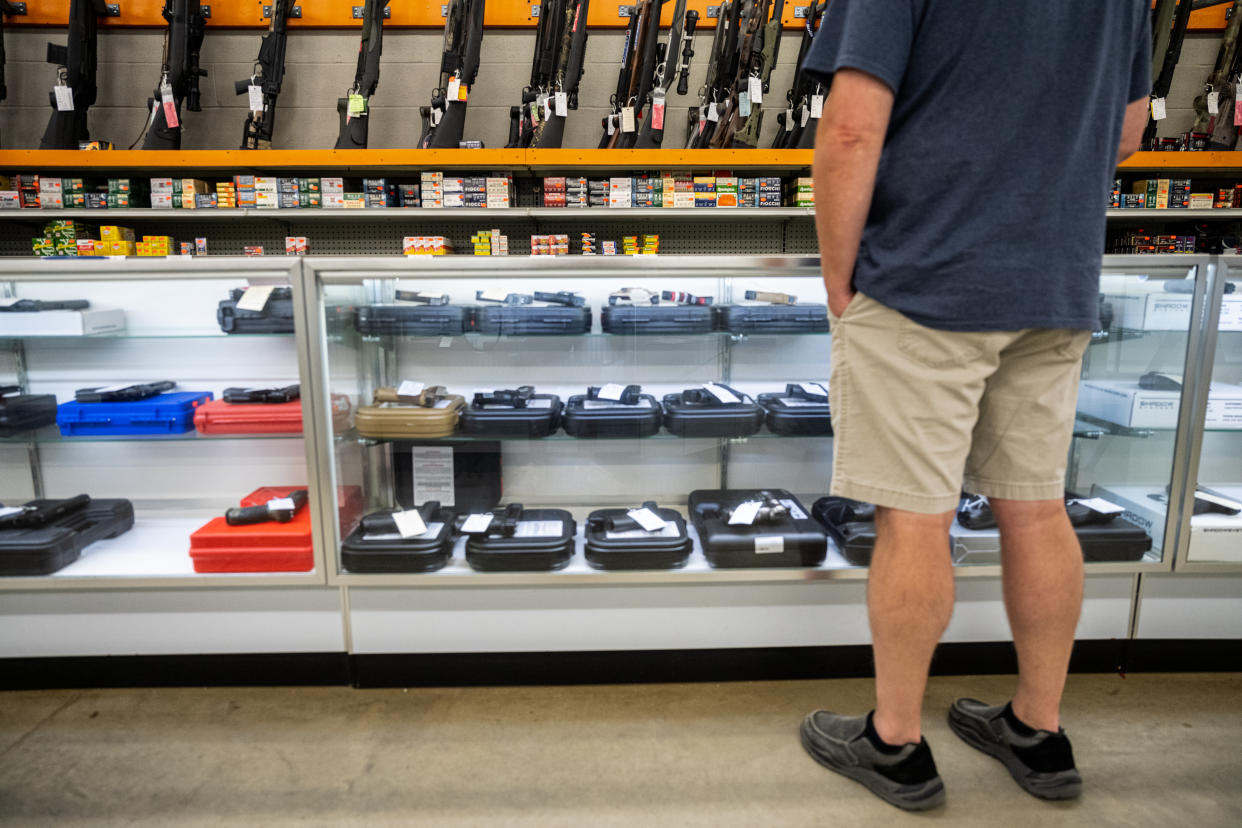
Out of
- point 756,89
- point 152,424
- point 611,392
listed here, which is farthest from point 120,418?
point 756,89

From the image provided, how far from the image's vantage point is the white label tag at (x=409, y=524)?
1.59m

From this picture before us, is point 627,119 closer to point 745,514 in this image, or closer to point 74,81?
point 745,514

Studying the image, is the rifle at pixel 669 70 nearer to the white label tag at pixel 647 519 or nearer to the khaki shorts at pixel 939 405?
the white label tag at pixel 647 519

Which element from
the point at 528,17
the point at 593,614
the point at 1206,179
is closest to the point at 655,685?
the point at 593,614

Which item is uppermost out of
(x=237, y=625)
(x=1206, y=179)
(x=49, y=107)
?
(x=49, y=107)

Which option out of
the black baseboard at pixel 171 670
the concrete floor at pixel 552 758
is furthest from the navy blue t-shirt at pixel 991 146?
the black baseboard at pixel 171 670

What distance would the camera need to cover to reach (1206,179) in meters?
3.34

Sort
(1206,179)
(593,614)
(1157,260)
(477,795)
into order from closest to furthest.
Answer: (477,795), (1157,260), (593,614), (1206,179)

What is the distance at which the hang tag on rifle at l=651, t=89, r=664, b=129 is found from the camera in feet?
10.1

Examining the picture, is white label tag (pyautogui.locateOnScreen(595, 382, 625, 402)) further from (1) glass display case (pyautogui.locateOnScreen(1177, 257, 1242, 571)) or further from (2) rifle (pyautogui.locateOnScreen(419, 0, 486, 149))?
(2) rifle (pyautogui.locateOnScreen(419, 0, 486, 149))

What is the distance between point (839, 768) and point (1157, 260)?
1290 millimetres

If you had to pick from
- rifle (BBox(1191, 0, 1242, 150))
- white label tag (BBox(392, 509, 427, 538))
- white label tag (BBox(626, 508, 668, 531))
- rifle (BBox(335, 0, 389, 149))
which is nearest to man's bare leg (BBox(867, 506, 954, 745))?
white label tag (BBox(626, 508, 668, 531))

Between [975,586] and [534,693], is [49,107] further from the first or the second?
[975,586]

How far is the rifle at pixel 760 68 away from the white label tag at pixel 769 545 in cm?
226
